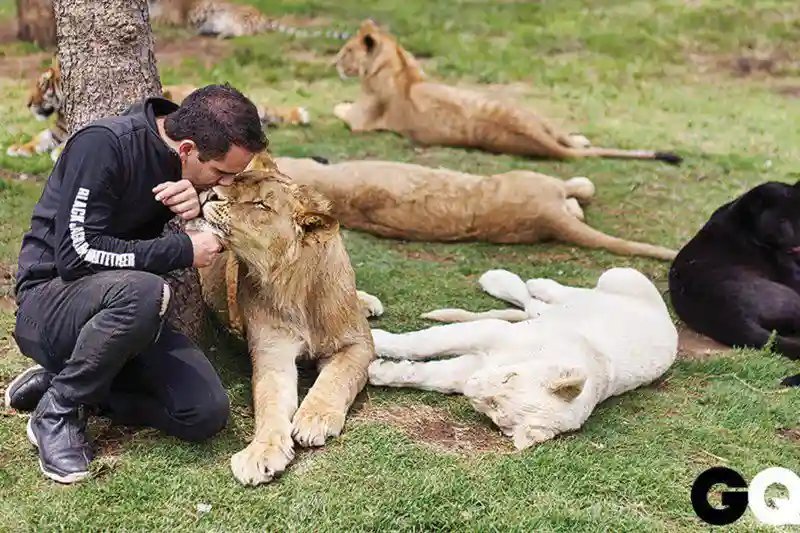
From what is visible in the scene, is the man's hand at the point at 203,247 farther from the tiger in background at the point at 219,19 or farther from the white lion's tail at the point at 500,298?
the tiger in background at the point at 219,19

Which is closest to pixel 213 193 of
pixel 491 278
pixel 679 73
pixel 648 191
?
pixel 491 278

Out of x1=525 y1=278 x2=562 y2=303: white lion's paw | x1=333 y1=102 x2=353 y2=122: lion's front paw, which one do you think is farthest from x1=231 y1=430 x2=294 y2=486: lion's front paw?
x1=333 y1=102 x2=353 y2=122: lion's front paw

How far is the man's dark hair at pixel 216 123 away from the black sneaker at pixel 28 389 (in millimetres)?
1097

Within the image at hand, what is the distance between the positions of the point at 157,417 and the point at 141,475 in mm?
306

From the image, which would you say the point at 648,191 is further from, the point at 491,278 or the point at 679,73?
the point at 679,73

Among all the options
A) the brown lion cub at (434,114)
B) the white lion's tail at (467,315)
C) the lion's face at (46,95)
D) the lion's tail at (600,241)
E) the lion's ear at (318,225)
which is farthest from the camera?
the brown lion cub at (434,114)

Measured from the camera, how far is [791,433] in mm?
4043

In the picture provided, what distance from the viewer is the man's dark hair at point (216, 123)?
336 cm

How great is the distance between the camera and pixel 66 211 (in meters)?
3.23

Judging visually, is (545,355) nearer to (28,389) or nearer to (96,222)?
(96,222)

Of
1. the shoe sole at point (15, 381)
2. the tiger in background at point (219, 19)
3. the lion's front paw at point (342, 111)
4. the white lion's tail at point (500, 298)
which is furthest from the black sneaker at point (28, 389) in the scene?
the tiger in background at point (219, 19)

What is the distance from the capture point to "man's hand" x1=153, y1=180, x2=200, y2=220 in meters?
3.38

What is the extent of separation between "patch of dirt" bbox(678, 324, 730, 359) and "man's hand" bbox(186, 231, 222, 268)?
2584mm

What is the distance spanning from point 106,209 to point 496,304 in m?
2.59
